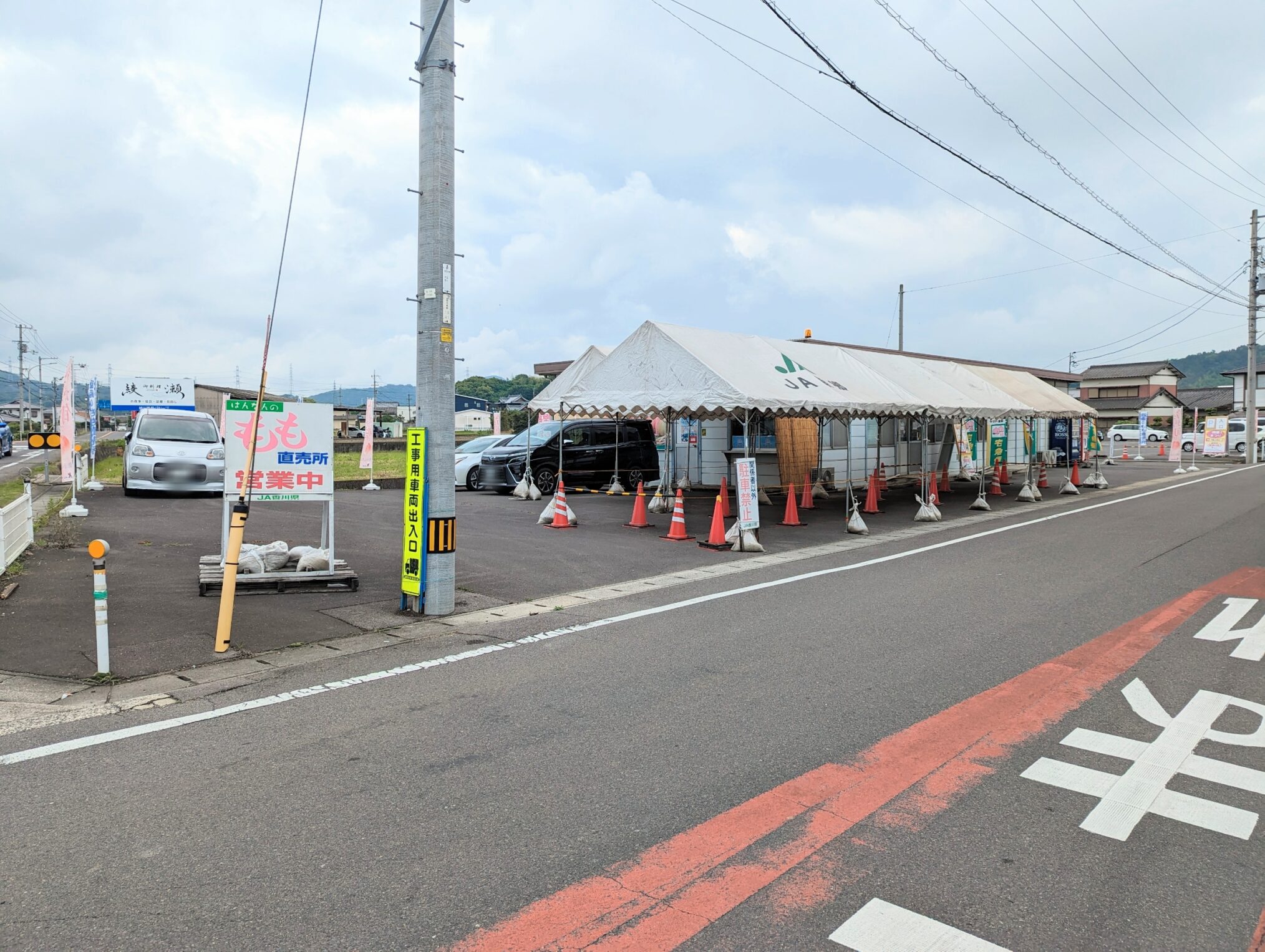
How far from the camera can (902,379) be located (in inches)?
658

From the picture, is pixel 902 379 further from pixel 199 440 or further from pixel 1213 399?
pixel 1213 399

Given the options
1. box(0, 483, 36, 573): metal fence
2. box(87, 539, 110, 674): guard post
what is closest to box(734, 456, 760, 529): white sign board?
box(87, 539, 110, 674): guard post

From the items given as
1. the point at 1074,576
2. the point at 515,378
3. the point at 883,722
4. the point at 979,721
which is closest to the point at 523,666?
the point at 883,722

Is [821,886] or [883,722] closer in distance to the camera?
[821,886]

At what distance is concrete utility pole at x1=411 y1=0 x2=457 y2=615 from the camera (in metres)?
7.24

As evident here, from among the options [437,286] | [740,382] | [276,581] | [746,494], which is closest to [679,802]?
[437,286]

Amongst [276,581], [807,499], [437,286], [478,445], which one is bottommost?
Result: [276,581]

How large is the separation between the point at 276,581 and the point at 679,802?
5.57 meters

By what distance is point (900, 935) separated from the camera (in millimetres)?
2633

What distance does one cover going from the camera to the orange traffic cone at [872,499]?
54.0 feet

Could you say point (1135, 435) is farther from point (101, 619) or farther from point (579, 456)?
point (101, 619)

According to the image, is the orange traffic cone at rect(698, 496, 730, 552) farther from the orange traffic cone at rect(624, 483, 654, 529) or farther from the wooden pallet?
the wooden pallet

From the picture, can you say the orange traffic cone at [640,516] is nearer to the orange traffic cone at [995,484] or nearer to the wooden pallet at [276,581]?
the wooden pallet at [276,581]

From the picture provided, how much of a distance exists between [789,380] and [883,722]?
30.9ft
